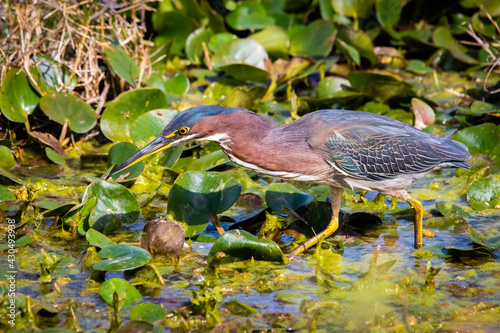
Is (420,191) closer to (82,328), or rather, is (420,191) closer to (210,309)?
(210,309)

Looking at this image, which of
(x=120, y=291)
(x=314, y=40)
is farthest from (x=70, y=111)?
(x=314, y=40)

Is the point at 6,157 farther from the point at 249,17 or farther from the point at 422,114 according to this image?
the point at 422,114

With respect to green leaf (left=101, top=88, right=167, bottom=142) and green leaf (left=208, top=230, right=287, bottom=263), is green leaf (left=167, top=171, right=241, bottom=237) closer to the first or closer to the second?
green leaf (left=208, top=230, right=287, bottom=263)

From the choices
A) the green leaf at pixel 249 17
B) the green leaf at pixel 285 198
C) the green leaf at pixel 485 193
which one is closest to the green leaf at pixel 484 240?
the green leaf at pixel 485 193

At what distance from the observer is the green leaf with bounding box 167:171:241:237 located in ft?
13.6

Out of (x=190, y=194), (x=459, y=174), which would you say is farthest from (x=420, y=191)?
(x=190, y=194)

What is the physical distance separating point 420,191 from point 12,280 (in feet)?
11.1

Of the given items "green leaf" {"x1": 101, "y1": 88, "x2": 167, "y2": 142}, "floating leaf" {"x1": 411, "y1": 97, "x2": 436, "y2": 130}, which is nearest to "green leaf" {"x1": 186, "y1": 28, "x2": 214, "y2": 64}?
"green leaf" {"x1": 101, "y1": 88, "x2": 167, "y2": 142}

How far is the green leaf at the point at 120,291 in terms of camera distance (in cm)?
324

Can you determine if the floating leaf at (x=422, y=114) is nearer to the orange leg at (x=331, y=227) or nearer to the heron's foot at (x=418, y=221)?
the heron's foot at (x=418, y=221)

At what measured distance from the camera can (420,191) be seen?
5172 mm

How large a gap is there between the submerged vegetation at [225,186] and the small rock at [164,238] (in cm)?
1

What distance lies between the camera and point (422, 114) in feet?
19.4

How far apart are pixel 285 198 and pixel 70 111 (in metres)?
2.32
